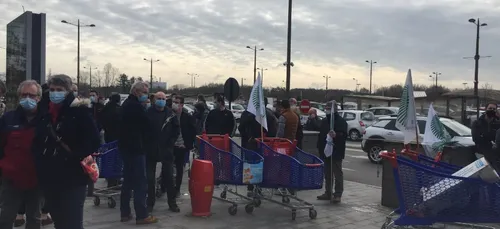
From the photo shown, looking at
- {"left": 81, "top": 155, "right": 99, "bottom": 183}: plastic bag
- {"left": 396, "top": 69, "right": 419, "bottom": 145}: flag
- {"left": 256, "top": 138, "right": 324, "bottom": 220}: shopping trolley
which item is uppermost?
{"left": 396, "top": 69, "right": 419, "bottom": 145}: flag

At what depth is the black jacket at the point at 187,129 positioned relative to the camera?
775 cm

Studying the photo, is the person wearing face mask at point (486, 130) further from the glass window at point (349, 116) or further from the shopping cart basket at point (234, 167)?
the glass window at point (349, 116)

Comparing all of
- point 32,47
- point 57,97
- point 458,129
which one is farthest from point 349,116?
point 57,97

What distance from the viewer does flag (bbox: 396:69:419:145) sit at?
6223mm

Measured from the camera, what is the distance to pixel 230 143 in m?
8.03

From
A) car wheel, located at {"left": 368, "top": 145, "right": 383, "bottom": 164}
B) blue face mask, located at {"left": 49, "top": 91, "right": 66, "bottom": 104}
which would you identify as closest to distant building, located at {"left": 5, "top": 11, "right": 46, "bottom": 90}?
car wheel, located at {"left": 368, "top": 145, "right": 383, "bottom": 164}

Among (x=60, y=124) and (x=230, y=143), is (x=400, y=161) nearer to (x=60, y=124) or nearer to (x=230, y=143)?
(x=60, y=124)

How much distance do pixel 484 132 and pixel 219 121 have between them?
5.11 m

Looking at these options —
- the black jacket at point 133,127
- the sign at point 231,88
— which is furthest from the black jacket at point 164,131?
the sign at point 231,88

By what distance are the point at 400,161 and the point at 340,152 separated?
349cm

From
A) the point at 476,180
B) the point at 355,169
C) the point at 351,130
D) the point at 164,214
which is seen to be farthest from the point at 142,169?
the point at 351,130

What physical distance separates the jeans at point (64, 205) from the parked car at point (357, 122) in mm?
21065

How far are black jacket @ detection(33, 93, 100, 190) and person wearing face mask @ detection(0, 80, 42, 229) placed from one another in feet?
1.20

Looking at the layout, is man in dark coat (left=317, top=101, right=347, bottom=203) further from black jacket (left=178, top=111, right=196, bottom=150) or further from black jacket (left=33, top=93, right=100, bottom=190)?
black jacket (left=33, top=93, right=100, bottom=190)
